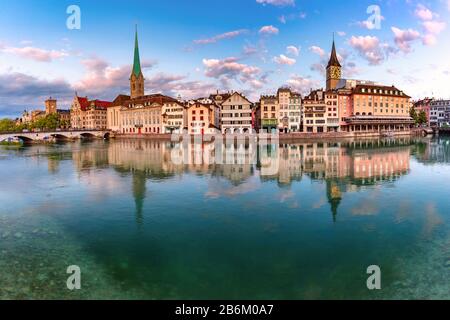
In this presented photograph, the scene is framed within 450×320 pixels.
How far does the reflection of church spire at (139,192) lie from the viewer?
52.5ft

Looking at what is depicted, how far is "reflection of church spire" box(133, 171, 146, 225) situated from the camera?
52.5 ft

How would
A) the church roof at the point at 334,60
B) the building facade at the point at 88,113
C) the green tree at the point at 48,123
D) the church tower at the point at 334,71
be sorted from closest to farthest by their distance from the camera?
the green tree at the point at 48,123
the church tower at the point at 334,71
the church roof at the point at 334,60
the building facade at the point at 88,113

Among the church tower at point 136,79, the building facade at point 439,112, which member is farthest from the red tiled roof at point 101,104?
the building facade at point 439,112

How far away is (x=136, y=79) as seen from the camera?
411 feet

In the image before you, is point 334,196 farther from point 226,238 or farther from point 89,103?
point 89,103

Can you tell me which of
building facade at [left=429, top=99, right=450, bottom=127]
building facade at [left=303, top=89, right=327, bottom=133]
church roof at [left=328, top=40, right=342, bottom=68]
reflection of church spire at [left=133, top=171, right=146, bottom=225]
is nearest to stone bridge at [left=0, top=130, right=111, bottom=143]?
building facade at [left=303, top=89, right=327, bottom=133]

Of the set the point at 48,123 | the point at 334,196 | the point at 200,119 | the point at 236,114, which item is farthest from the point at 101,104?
the point at 334,196

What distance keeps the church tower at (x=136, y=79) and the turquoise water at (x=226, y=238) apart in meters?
105

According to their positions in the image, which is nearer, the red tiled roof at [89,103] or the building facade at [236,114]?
the building facade at [236,114]

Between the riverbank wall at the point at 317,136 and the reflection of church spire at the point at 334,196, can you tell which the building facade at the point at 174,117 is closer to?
the riverbank wall at the point at 317,136

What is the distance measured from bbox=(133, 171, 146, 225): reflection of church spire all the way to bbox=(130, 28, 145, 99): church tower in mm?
101850

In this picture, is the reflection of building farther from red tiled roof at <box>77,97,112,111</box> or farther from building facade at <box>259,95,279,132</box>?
red tiled roof at <box>77,97,112,111</box>
